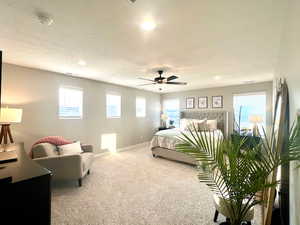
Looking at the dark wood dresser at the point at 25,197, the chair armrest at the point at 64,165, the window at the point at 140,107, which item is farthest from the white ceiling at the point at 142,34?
the window at the point at 140,107

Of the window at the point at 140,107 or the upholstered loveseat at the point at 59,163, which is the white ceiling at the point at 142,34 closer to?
the upholstered loveseat at the point at 59,163

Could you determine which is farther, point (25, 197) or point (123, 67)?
point (123, 67)

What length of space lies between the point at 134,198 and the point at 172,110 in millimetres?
5066

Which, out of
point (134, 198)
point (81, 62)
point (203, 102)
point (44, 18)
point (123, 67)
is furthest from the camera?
point (203, 102)

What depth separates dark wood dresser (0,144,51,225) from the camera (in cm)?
100

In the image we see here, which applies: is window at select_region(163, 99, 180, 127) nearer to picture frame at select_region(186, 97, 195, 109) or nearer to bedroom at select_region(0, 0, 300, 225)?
picture frame at select_region(186, 97, 195, 109)

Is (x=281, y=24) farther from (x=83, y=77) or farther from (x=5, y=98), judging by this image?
(x=5, y=98)

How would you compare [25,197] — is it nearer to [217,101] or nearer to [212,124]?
[212,124]

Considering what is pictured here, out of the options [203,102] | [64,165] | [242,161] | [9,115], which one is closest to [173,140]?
[203,102]

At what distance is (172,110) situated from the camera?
23.1 feet

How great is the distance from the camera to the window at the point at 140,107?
618 cm

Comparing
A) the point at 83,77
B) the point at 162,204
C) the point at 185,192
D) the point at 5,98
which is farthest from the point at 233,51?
the point at 5,98

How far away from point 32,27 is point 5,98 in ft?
7.10

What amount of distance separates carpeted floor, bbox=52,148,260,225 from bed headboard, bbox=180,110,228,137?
250cm
